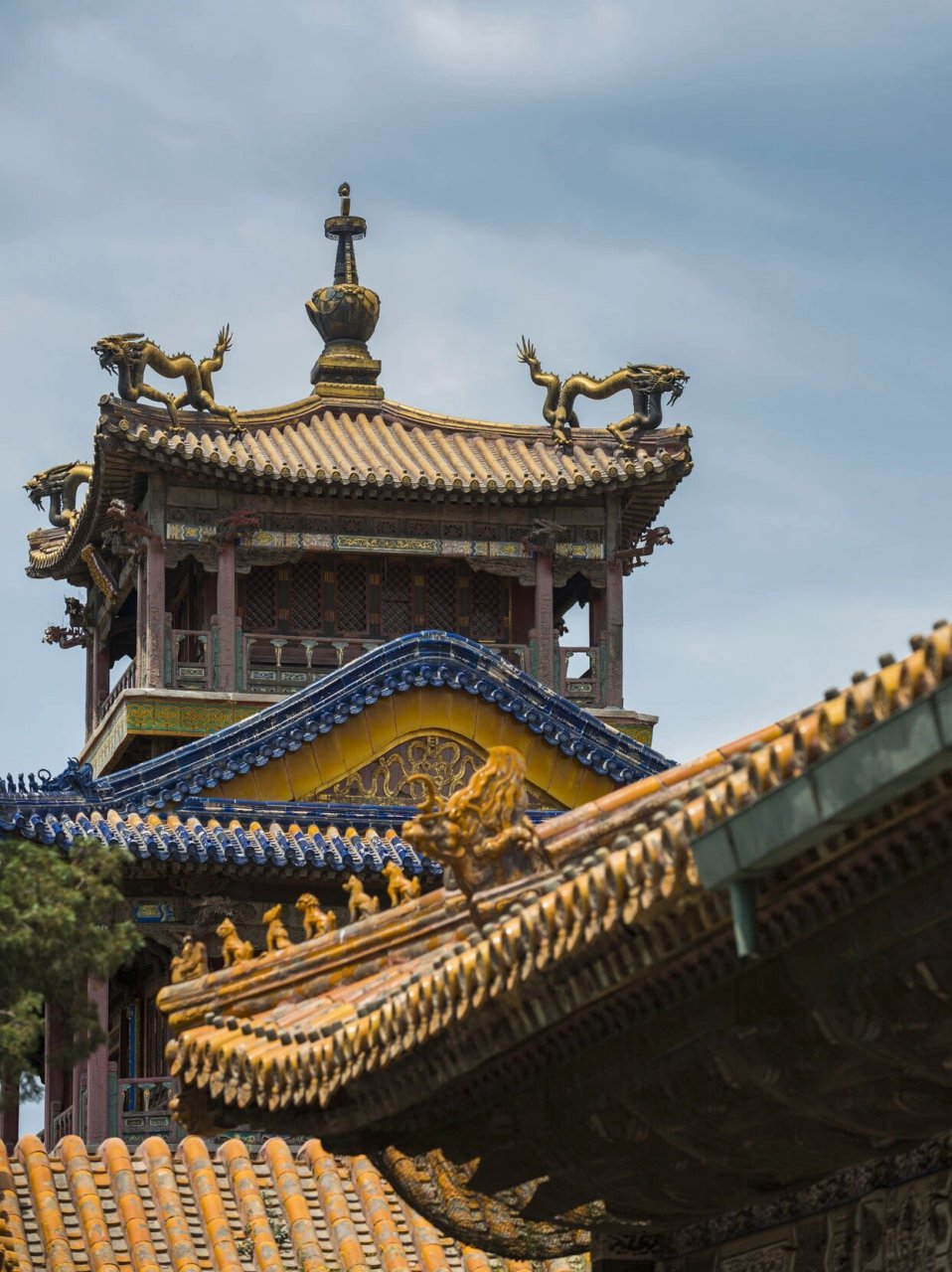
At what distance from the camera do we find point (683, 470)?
30781 mm

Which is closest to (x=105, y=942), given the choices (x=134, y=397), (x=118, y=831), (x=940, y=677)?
(x=940, y=677)

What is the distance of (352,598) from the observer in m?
30.7

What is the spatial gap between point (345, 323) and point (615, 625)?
220 inches

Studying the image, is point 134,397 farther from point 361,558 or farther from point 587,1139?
point 587,1139

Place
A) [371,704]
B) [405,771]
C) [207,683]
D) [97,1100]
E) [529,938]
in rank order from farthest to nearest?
1. [207,683]
2. [405,771]
3. [371,704]
4. [97,1100]
5. [529,938]

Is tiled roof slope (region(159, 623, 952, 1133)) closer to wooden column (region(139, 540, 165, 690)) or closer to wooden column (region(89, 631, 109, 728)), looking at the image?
wooden column (region(139, 540, 165, 690))

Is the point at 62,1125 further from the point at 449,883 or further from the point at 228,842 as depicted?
the point at 449,883

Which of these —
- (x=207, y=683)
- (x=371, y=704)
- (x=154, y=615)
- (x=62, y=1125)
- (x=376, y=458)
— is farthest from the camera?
(x=376, y=458)

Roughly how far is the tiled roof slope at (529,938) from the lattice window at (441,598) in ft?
59.2

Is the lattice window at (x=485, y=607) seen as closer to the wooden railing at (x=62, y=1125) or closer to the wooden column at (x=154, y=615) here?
the wooden column at (x=154, y=615)

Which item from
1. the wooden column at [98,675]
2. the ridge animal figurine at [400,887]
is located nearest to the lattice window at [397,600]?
the wooden column at [98,675]

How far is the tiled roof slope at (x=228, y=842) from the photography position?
2302cm

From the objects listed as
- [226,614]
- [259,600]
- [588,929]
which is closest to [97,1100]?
[226,614]

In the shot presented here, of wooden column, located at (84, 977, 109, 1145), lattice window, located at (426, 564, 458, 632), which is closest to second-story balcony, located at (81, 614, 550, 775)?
lattice window, located at (426, 564, 458, 632)
